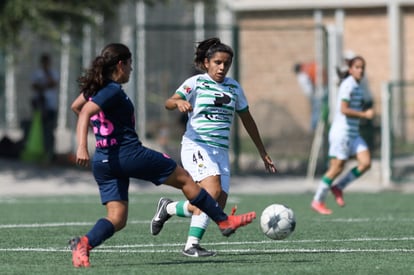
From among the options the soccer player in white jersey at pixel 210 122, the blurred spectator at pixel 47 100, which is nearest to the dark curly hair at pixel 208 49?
the soccer player in white jersey at pixel 210 122

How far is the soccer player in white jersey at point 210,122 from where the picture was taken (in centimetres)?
1084

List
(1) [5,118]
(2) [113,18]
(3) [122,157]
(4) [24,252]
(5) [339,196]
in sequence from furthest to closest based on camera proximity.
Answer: (1) [5,118], (2) [113,18], (5) [339,196], (4) [24,252], (3) [122,157]

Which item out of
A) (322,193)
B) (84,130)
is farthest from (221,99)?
(322,193)

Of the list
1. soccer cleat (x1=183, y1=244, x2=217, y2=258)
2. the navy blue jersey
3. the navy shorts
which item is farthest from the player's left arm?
the navy blue jersey

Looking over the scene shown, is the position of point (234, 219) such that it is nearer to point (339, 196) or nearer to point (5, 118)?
point (339, 196)

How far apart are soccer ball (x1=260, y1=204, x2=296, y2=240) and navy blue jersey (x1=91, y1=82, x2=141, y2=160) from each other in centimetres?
130

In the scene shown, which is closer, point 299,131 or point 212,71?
point 212,71

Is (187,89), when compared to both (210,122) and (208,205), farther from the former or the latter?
(208,205)

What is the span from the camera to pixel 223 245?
38.0ft

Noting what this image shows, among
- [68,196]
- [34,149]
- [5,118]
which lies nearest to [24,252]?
[68,196]

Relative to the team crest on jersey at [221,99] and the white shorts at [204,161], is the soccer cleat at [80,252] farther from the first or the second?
the team crest on jersey at [221,99]

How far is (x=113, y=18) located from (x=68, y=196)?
4.43 metres

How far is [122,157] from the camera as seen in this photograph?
31.8 feet

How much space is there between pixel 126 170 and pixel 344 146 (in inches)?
297
